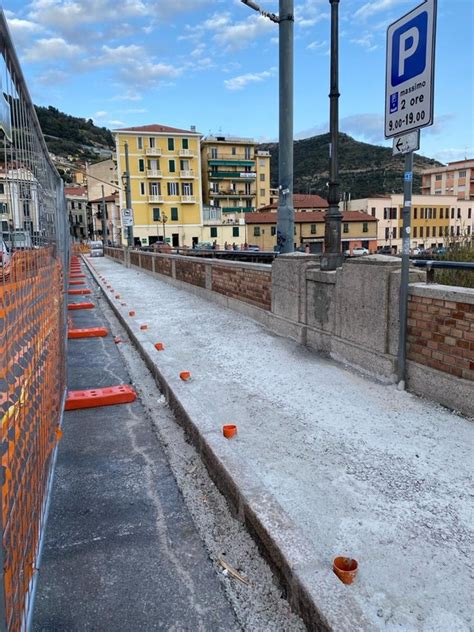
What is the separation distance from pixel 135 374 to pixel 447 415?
12.2 feet

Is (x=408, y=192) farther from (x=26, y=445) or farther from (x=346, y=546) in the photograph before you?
(x=26, y=445)

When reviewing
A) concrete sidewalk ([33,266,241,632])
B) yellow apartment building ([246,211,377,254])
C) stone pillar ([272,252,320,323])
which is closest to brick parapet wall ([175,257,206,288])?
stone pillar ([272,252,320,323])

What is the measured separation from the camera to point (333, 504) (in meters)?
2.85

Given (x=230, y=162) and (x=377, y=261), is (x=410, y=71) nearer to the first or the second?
(x=377, y=261)

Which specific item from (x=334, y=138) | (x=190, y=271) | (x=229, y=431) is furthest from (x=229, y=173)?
(x=229, y=431)

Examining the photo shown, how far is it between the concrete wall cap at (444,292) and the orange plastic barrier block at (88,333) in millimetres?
5986

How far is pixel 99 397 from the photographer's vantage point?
5.18 metres

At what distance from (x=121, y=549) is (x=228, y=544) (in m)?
0.59

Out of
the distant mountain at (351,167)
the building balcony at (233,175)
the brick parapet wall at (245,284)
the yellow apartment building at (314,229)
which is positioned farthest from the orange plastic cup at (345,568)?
the distant mountain at (351,167)

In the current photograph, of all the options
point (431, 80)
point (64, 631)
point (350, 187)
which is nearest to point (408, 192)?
point (431, 80)

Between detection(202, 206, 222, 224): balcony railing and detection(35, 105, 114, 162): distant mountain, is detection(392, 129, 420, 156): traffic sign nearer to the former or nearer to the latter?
detection(202, 206, 222, 224): balcony railing

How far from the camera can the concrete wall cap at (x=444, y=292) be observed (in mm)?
3965

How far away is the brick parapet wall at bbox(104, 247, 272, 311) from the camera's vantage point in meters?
8.23

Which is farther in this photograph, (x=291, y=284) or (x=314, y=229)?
(x=314, y=229)
